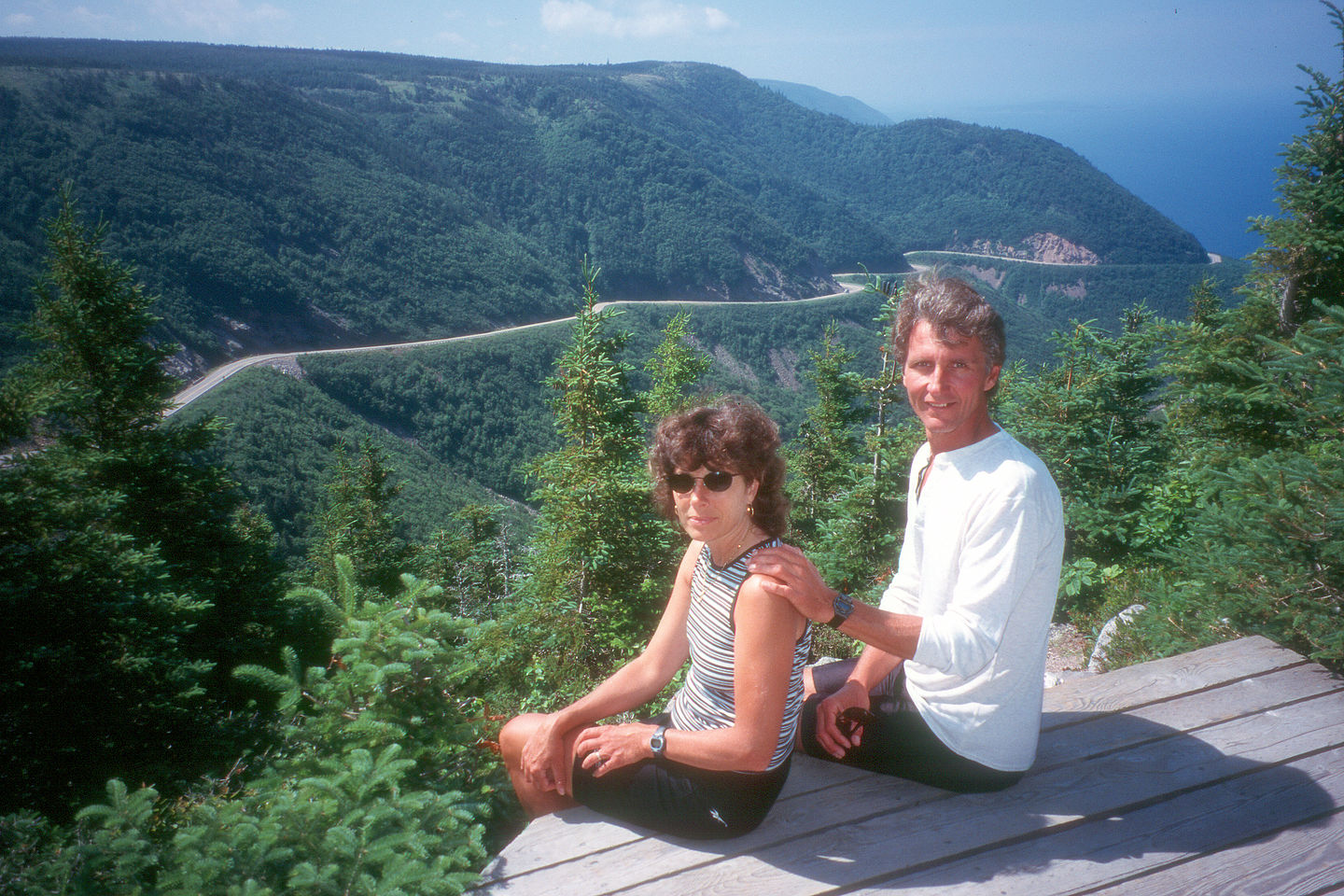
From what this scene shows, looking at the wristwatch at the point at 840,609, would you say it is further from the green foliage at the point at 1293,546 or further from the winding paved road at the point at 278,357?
the winding paved road at the point at 278,357

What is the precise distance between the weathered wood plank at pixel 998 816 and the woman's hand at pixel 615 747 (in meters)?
0.28

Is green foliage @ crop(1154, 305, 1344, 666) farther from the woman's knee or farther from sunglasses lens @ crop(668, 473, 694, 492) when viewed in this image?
the woman's knee

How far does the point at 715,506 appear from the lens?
211 centimetres

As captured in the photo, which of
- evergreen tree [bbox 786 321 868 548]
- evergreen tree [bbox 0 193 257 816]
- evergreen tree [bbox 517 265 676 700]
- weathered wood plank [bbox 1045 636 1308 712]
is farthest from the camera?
evergreen tree [bbox 786 321 868 548]

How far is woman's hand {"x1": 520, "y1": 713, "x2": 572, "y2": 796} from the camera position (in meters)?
2.24

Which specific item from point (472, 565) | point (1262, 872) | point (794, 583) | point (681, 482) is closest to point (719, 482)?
point (681, 482)

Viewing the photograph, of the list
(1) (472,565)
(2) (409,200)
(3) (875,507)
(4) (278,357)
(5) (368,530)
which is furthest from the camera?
(2) (409,200)

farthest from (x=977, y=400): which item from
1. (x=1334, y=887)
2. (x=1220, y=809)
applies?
(x=1334, y=887)

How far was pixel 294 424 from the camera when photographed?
177 ft

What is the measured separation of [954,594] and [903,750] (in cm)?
66

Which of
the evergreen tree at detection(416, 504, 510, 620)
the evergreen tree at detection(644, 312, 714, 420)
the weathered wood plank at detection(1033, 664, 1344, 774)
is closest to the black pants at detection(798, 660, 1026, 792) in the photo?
the weathered wood plank at detection(1033, 664, 1344, 774)

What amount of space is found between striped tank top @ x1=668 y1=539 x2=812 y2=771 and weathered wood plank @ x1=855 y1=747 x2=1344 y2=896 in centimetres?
54

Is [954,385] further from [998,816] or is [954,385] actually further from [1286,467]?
[1286,467]

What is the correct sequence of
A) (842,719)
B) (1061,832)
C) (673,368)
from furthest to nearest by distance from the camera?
1. (673,368)
2. (842,719)
3. (1061,832)
